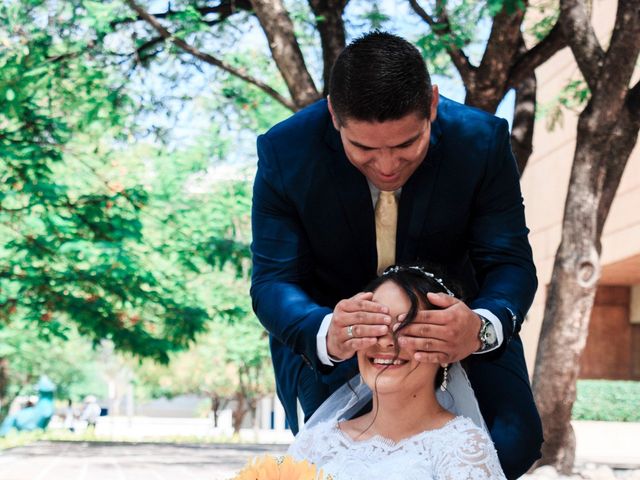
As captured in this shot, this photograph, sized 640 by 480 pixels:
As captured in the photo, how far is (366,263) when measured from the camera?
3.83 metres

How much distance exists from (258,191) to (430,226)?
23.8 inches

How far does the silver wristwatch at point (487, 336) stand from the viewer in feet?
10.8

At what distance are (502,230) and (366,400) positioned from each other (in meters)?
0.73

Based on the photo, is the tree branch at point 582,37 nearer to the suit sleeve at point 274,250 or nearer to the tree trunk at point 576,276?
the tree trunk at point 576,276

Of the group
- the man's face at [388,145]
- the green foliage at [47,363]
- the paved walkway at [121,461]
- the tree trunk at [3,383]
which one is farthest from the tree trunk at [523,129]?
the tree trunk at [3,383]

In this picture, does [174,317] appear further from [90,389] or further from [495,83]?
[90,389]

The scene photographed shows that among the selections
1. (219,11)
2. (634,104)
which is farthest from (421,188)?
(219,11)

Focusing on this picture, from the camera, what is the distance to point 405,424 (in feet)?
11.5

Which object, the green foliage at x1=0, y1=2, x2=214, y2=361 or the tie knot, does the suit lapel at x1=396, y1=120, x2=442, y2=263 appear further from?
the green foliage at x1=0, y1=2, x2=214, y2=361

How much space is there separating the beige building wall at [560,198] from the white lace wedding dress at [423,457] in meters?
27.0

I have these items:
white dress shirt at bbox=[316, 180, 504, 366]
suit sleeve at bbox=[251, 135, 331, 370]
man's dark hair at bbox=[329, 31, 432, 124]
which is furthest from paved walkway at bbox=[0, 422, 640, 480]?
man's dark hair at bbox=[329, 31, 432, 124]

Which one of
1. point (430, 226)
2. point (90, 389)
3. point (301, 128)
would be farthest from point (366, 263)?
point (90, 389)

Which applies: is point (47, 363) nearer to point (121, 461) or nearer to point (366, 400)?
point (121, 461)

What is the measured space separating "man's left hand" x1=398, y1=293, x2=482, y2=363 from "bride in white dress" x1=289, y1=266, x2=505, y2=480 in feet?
0.18
